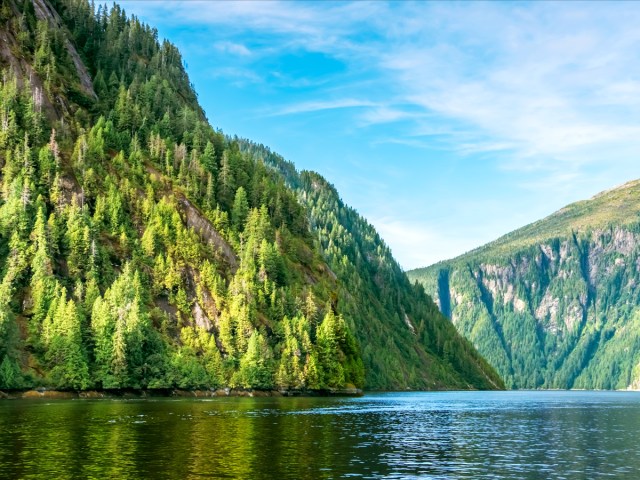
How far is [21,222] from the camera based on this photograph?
192 m

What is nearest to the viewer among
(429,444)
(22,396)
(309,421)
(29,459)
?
(29,459)

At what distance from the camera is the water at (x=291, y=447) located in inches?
2398

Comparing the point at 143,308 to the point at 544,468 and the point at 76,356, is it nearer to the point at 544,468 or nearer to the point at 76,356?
the point at 76,356

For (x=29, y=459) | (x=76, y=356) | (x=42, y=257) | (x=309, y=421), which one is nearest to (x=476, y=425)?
(x=309, y=421)

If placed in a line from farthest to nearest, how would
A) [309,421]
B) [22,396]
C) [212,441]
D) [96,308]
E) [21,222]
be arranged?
1. [21,222]
2. [96,308]
3. [22,396]
4. [309,421]
5. [212,441]

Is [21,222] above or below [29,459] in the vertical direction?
above

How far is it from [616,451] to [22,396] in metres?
123

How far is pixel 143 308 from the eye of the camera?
19550 cm

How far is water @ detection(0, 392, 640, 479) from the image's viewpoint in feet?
200

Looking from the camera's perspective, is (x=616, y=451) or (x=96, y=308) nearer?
(x=616, y=451)

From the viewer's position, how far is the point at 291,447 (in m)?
76.6

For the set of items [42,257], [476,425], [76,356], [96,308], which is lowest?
[476,425]

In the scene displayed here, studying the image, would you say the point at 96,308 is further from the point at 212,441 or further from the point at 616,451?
the point at 616,451

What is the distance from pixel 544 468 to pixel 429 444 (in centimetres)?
2089
